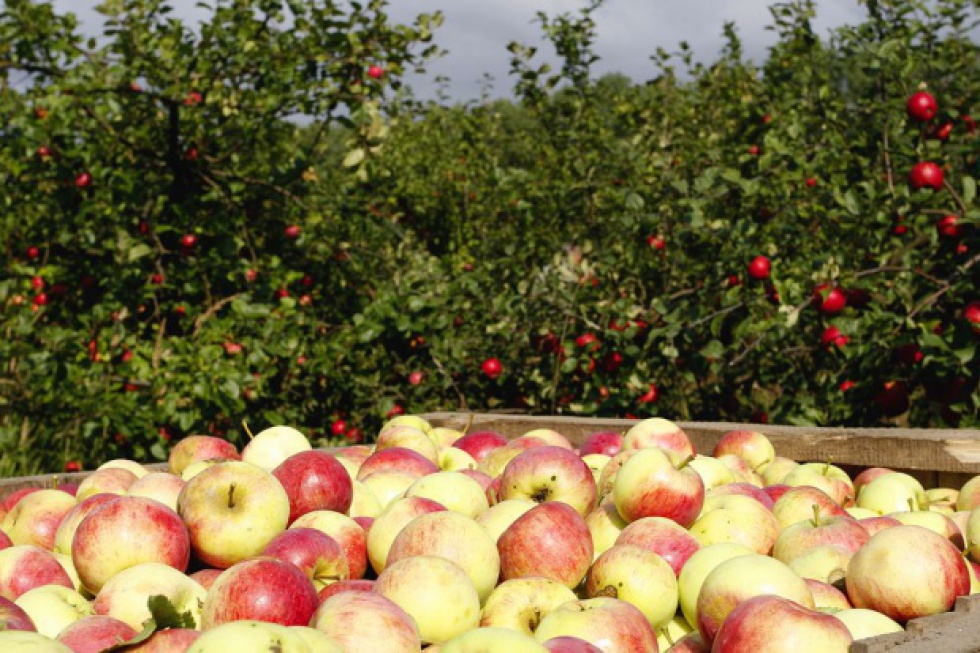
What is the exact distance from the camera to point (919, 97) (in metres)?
4.57

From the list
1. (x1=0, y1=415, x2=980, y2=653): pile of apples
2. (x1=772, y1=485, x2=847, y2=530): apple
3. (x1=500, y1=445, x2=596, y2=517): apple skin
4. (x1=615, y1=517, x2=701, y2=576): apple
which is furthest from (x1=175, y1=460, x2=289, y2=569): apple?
(x1=772, y1=485, x2=847, y2=530): apple

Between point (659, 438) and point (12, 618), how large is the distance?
6.13 ft

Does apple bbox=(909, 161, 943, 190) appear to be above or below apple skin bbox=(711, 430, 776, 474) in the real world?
above

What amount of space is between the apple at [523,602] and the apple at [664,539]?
26 cm

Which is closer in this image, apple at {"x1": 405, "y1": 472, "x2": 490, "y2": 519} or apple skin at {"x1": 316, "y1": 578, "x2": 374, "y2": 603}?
apple skin at {"x1": 316, "y1": 578, "x2": 374, "y2": 603}

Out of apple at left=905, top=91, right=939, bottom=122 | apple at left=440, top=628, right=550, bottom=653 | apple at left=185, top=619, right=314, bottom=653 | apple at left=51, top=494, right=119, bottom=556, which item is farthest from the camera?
apple at left=905, top=91, right=939, bottom=122

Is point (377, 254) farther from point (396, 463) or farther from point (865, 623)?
point (865, 623)

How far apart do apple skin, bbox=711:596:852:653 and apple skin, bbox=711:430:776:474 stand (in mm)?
1593

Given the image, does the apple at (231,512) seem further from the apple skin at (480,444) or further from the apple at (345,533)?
the apple skin at (480,444)

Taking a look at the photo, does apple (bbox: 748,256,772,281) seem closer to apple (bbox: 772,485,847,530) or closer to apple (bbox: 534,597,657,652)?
apple (bbox: 772,485,847,530)

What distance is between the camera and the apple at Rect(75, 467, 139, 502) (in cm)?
266

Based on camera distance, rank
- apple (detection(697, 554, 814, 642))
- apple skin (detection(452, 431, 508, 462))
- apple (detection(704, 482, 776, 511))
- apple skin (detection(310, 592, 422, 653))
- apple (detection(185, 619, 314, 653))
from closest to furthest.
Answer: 1. apple (detection(185, 619, 314, 653))
2. apple skin (detection(310, 592, 422, 653))
3. apple (detection(697, 554, 814, 642))
4. apple (detection(704, 482, 776, 511))
5. apple skin (detection(452, 431, 508, 462))

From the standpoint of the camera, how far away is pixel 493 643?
55.0 inches

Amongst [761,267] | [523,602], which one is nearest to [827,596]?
[523,602]
